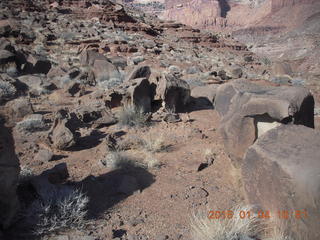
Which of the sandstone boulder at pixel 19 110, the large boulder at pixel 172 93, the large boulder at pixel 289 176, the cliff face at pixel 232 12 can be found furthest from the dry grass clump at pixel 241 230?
the cliff face at pixel 232 12

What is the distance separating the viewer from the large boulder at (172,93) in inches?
269

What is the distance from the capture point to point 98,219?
2877 mm

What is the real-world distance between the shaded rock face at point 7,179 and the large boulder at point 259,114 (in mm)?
2827

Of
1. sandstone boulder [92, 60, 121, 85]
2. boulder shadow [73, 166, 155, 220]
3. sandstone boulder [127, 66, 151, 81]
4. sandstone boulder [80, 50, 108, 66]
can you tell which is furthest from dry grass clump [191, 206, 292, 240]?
sandstone boulder [80, 50, 108, 66]

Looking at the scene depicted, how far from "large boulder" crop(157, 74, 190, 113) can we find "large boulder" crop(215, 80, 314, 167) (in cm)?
303

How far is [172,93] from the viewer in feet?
22.7

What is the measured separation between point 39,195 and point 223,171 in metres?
2.71

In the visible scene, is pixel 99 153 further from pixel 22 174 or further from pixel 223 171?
pixel 223 171

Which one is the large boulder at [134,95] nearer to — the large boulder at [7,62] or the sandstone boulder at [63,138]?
the sandstone boulder at [63,138]

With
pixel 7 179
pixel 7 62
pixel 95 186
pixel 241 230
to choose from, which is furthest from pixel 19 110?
pixel 241 230

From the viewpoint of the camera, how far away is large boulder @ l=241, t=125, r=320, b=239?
2219 millimetres

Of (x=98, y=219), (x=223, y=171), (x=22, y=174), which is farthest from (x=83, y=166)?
(x=223, y=171)

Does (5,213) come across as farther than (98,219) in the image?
No

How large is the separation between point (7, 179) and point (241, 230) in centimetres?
235
